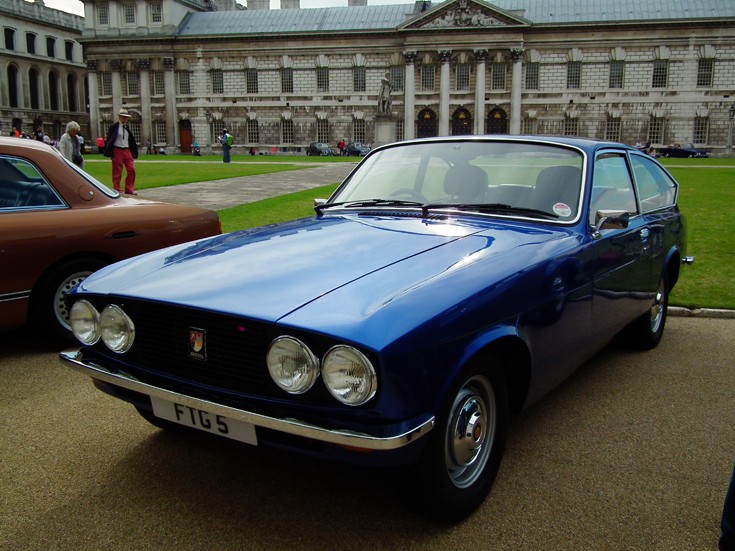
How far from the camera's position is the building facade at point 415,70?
188ft

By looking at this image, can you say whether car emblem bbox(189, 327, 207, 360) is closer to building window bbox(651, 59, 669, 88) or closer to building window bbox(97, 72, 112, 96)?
building window bbox(651, 59, 669, 88)

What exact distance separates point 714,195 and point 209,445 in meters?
16.6

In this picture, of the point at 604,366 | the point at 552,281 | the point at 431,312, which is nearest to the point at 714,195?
the point at 604,366

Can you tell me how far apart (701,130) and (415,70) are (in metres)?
26.2

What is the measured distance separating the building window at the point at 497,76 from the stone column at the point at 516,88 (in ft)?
3.25

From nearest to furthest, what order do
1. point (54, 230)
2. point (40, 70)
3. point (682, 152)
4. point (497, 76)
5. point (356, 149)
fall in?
point (54, 230) → point (682, 152) → point (356, 149) → point (497, 76) → point (40, 70)

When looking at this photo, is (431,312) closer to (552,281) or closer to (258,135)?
(552,281)

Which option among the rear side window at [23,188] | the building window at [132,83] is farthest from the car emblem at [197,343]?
the building window at [132,83]

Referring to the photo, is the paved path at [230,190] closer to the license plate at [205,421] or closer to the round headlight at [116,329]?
the round headlight at [116,329]

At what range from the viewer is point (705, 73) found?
187 ft

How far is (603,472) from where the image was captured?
309 centimetres

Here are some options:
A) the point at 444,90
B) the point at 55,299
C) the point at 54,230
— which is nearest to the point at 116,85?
the point at 444,90

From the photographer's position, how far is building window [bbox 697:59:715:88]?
56.7 meters

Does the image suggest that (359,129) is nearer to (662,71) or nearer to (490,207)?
(662,71)
